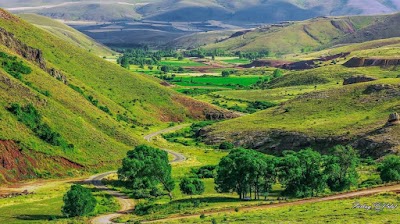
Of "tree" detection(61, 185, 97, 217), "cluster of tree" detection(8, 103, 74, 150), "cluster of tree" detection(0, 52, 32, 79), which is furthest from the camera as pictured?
"cluster of tree" detection(0, 52, 32, 79)

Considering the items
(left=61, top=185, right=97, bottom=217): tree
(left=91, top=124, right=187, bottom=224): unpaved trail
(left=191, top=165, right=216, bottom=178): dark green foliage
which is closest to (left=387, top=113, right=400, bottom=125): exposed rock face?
(left=191, top=165, right=216, bottom=178): dark green foliage

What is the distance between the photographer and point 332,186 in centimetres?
9669

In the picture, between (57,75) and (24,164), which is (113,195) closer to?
(24,164)

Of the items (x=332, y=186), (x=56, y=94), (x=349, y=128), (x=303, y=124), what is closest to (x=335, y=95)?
(x=303, y=124)

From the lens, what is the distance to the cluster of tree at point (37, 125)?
13125cm

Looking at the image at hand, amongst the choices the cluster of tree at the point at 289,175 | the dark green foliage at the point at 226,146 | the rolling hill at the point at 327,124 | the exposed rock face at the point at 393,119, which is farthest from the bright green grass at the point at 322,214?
the dark green foliage at the point at 226,146

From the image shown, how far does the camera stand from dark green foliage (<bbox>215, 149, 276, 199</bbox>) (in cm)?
9544

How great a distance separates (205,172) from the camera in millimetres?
130750

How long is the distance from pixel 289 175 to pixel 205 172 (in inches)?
1495

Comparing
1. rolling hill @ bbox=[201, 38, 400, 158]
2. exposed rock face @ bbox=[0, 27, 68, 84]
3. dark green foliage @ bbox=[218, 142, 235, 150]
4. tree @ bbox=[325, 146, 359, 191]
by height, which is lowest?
tree @ bbox=[325, 146, 359, 191]

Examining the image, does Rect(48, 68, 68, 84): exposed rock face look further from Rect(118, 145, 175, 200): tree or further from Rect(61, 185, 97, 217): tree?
Rect(61, 185, 97, 217): tree

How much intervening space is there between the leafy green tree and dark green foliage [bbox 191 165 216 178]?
3421 cm

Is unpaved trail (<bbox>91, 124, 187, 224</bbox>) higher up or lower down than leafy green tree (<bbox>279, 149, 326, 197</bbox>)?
lower down

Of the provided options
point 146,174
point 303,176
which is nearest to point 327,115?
point 146,174
